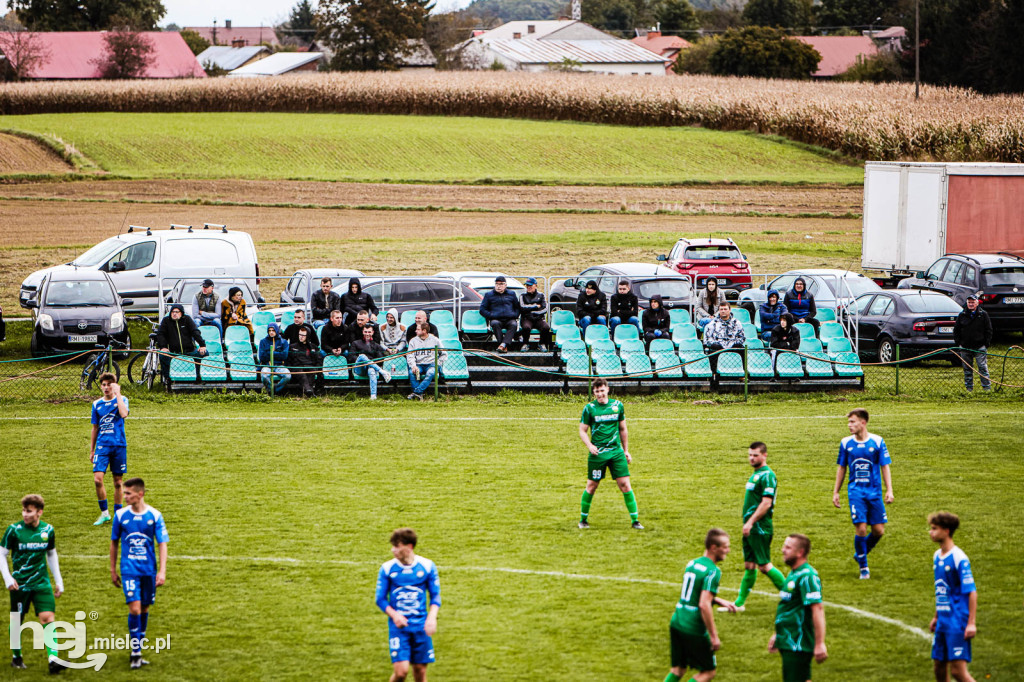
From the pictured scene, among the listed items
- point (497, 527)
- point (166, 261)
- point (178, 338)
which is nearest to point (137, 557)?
point (497, 527)

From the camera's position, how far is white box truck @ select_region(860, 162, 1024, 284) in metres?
29.4

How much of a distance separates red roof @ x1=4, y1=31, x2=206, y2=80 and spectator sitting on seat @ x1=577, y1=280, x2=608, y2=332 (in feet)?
279

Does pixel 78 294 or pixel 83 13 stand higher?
pixel 83 13

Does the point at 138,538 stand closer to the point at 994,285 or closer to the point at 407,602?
the point at 407,602

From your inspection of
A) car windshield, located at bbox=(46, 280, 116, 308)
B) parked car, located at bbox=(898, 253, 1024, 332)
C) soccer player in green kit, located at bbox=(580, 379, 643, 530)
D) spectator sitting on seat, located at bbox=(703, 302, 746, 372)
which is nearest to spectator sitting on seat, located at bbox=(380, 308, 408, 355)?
spectator sitting on seat, located at bbox=(703, 302, 746, 372)

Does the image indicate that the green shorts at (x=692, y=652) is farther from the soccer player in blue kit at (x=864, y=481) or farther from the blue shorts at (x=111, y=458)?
the blue shorts at (x=111, y=458)

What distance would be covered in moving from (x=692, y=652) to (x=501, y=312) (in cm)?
1538

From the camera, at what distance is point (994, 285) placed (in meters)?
26.1

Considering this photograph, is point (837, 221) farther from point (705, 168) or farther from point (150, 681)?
point (150, 681)

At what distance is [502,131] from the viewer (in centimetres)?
6462

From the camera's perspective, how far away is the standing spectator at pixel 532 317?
2347 cm

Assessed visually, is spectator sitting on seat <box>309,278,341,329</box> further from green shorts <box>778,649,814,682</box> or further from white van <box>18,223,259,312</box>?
green shorts <box>778,649,814,682</box>

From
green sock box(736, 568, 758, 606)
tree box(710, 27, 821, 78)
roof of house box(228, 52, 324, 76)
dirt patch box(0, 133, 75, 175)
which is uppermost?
roof of house box(228, 52, 324, 76)

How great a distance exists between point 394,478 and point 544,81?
63427mm
